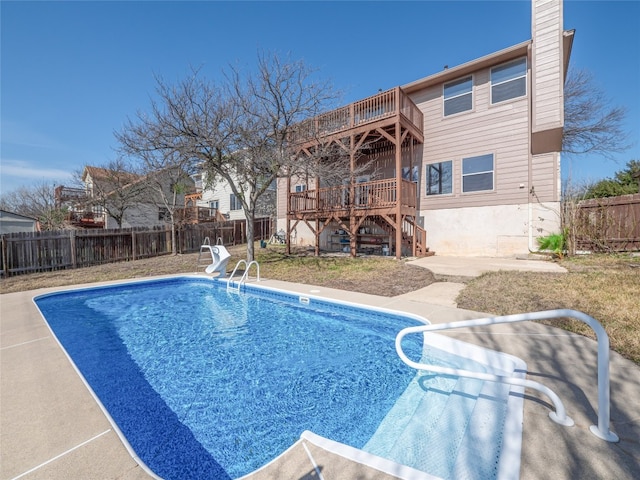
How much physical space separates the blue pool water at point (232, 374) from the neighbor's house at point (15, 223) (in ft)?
55.6

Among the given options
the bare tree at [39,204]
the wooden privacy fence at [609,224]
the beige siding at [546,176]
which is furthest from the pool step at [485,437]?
the bare tree at [39,204]

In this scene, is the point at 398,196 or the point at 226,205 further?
the point at 226,205

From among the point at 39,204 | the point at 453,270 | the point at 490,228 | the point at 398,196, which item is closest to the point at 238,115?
the point at 398,196

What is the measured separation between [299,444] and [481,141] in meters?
12.1

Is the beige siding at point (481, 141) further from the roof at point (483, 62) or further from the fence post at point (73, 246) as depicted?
the fence post at point (73, 246)

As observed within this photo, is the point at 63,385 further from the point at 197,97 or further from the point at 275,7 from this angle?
the point at 275,7

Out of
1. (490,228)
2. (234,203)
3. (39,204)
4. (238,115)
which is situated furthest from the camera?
(234,203)

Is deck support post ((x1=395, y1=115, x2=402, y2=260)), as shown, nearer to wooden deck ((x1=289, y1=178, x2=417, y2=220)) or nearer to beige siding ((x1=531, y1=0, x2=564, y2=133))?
wooden deck ((x1=289, y1=178, x2=417, y2=220))

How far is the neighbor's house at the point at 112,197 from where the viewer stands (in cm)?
1738

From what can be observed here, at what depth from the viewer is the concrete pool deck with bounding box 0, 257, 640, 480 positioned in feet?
5.64

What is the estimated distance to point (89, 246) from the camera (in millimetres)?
12109

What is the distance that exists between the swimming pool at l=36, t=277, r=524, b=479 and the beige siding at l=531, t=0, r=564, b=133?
928 cm

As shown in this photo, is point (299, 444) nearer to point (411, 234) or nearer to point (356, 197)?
point (356, 197)

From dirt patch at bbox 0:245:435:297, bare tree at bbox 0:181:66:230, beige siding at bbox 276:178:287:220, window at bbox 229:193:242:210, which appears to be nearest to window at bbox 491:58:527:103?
dirt patch at bbox 0:245:435:297
